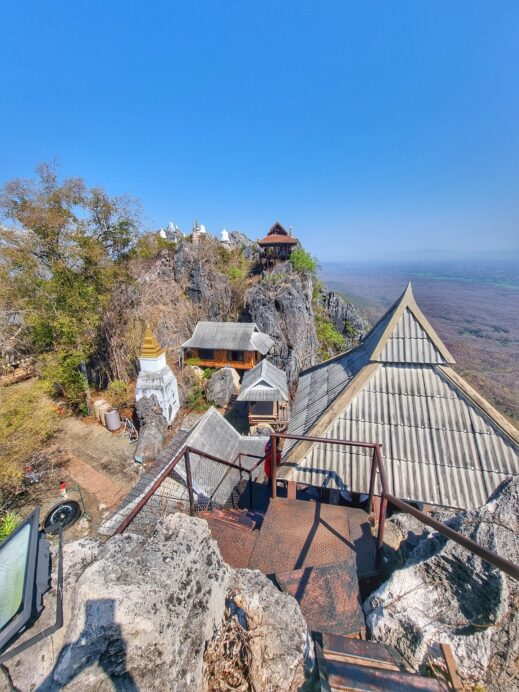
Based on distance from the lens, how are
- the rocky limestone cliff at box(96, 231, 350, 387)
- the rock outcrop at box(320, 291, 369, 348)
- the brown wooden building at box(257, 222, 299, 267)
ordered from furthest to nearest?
the rock outcrop at box(320, 291, 369, 348)
the brown wooden building at box(257, 222, 299, 267)
the rocky limestone cliff at box(96, 231, 350, 387)

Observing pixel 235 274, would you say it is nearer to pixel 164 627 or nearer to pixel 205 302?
pixel 205 302

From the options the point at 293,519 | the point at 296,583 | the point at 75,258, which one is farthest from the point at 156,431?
the point at 296,583

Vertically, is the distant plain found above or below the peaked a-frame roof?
below

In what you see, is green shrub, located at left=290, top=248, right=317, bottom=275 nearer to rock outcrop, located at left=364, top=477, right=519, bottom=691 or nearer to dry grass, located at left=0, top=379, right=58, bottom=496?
dry grass, located at left=0, top=379, right=58, bottom=496

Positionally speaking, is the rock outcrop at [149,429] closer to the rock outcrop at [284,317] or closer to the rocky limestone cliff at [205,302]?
the rocky limestone cliff at [205,302]

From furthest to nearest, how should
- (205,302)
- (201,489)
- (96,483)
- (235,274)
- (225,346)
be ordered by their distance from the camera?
(235,274) < (205,302) < (225,346) < (96,483) < (201,489)

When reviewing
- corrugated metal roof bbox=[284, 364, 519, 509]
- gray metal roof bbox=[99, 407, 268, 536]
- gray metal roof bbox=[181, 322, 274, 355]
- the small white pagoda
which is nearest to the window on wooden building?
gray metal roof bbox=[181, 322, 274, 355]

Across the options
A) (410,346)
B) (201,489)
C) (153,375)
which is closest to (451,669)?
(410,346)

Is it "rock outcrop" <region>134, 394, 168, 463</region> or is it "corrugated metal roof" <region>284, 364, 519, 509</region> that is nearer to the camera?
"corrugated metal roof" <region>284, 364, 519, 509</region>
